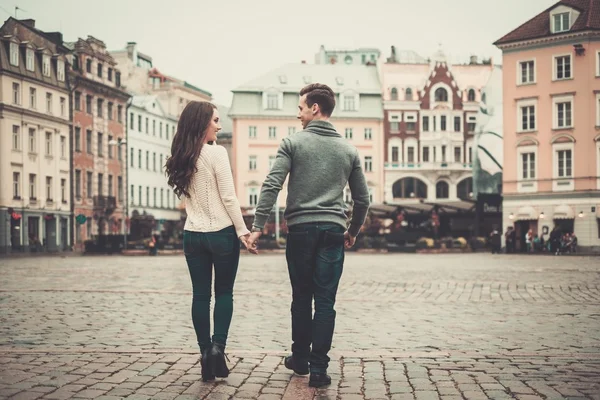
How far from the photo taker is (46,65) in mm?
61438

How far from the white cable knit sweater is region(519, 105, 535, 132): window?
160ft

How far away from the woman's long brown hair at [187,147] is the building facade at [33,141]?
47.7 m

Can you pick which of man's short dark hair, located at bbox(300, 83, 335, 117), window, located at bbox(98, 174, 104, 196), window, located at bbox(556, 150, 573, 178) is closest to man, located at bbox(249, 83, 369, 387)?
man's short dark hair, located at bbox(300, 83, 335, 117)

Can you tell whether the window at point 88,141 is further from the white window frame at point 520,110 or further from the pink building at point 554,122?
the white window frame at point 520,110

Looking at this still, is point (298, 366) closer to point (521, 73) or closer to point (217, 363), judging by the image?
point (217, 363)

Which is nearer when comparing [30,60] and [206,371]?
[206,371]

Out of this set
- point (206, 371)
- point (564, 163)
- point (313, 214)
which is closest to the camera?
point (206, 371)

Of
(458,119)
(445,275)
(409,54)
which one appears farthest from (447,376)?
(409,54)

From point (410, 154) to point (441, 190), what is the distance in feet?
13.9

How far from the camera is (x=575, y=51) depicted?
169 ft

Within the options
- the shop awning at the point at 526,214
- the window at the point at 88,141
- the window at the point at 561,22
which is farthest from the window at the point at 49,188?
the window at the point at 561,22

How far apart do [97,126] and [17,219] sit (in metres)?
16.3

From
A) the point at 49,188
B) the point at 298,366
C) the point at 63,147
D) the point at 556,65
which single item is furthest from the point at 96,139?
the point at 298,366

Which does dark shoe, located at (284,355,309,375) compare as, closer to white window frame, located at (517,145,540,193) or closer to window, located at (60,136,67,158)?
white window frame, located at (517,145,540,193)
